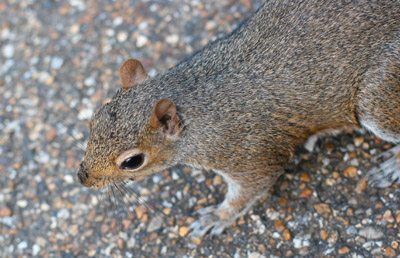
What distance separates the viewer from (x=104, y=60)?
456 cm

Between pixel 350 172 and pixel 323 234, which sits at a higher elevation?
pixel 350 172

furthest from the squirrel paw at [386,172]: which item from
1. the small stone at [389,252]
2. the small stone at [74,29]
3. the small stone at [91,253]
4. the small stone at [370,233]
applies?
the small stone at [74,29]

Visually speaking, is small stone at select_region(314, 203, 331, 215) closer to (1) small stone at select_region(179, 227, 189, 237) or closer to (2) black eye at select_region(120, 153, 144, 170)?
(1) small stone at select_region(179, 227, 189, 237)

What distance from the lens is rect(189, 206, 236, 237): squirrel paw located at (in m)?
3.53

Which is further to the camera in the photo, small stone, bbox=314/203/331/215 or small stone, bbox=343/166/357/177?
small stone, bbox=343/166/357/177

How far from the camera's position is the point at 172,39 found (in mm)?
4539

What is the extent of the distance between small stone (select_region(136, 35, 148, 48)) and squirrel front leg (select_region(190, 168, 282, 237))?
1.70 meters

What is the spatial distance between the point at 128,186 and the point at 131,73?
102cm

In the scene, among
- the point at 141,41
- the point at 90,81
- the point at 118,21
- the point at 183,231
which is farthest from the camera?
the point at 118,21

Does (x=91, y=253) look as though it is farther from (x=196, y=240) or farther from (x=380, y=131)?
(x=380, y=131)

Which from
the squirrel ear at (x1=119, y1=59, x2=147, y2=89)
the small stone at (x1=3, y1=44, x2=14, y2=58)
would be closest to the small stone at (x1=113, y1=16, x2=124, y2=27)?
the small stone at (x1=3, y1=44, x2=14, y2=58)

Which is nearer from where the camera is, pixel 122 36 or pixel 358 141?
pixel 358 141

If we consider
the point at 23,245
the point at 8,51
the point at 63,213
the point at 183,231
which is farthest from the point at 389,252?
the point at 8,51

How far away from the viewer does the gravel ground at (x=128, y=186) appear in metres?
3.43
